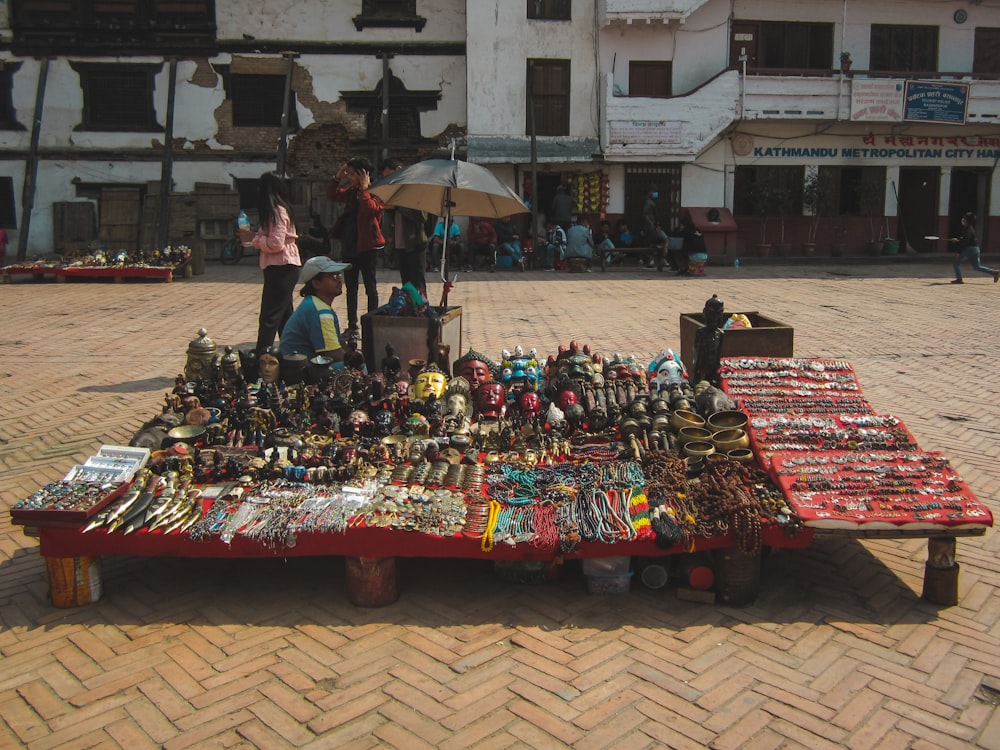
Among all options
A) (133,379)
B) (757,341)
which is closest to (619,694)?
(757,341)

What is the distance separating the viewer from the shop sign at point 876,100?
21328mm

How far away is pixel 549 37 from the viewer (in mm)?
21094

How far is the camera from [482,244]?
1977 centimetres

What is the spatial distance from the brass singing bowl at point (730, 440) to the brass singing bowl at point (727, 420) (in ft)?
0.20

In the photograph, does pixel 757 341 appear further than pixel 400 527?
Yes

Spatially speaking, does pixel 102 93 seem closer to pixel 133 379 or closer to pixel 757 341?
pixel 133 379

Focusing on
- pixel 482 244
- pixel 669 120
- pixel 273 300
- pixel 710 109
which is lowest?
pixel 273 300

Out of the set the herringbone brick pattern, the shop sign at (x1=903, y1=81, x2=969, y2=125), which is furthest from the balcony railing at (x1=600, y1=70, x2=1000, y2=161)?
the herringbone brick pattern

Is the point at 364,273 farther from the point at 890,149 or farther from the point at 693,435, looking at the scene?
the point at 890,149

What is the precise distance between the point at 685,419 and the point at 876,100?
19.5 metres

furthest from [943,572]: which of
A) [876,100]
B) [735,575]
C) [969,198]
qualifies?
[969,198]

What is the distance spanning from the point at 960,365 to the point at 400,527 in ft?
24.7

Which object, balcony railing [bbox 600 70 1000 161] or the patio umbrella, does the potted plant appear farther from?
the patio umbrella

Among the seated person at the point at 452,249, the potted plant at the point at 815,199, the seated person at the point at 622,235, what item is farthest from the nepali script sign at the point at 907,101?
the seated person at the point at 452,249
